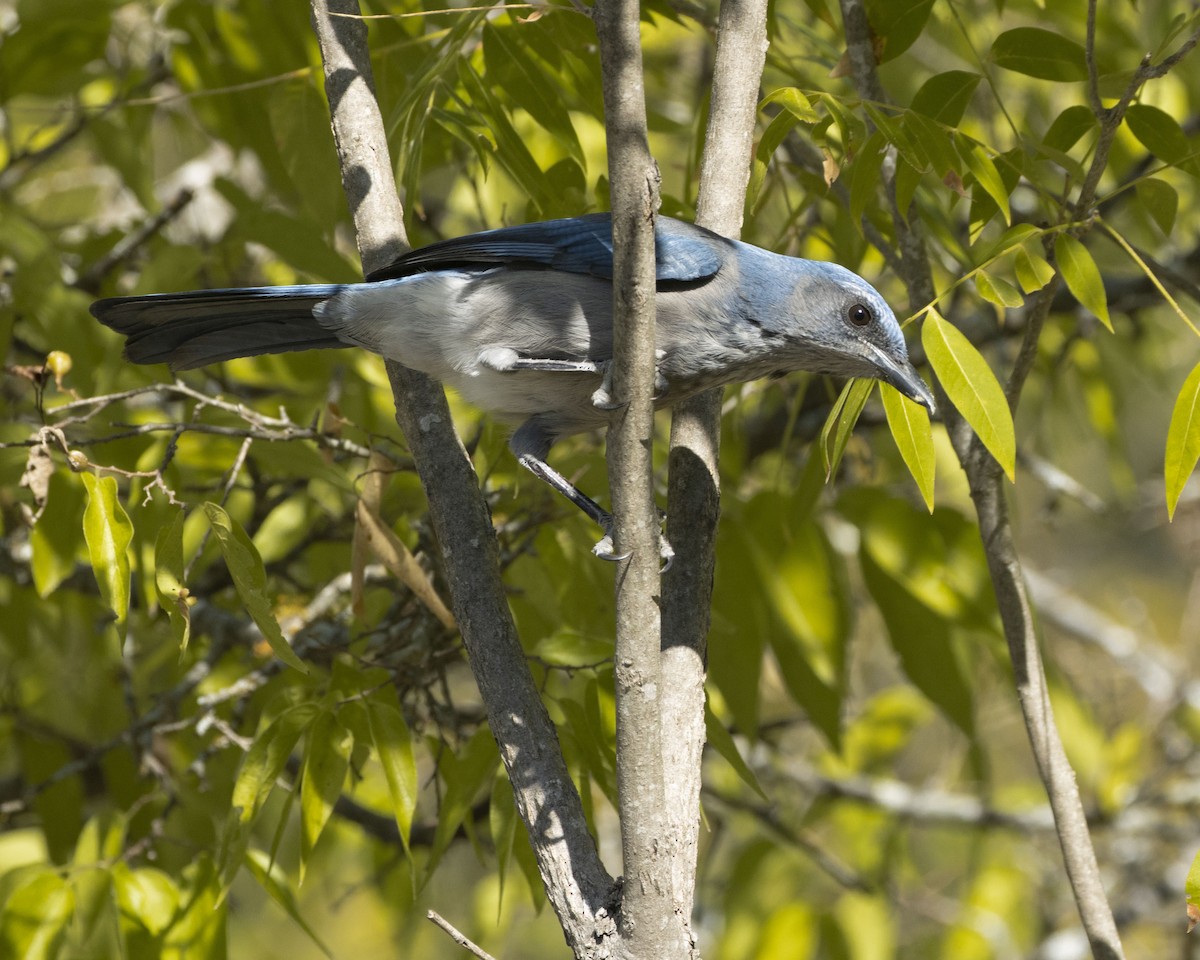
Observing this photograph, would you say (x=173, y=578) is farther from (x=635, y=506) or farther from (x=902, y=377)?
(x=902, y=377)

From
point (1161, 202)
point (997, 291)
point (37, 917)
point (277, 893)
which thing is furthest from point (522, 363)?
point (37, 917)

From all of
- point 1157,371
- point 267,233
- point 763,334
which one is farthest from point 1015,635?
point 1157,371

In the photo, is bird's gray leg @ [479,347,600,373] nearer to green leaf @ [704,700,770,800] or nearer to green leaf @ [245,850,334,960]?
green leaf @ [704,700,770,800]

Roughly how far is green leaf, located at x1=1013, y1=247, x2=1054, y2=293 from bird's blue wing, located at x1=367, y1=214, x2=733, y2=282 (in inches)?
29.1

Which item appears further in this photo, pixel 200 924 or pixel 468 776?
pixel 200 924

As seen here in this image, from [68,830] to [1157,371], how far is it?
4349 millimetres

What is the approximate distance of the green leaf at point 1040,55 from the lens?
2711 millimetres

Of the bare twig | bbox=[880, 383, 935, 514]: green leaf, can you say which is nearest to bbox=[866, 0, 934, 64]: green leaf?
bbox=[880, 383, 935, 514]: green leaf

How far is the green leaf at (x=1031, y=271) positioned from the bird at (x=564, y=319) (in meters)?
0.54

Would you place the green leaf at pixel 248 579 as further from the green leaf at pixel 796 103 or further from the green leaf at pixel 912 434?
the green leaf at pixel 796 103

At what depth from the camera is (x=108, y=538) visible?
222 cm

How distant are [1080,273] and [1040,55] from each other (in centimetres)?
78

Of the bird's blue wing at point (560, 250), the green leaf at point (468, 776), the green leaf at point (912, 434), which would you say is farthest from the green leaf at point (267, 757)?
the green leaf at point (912, 434)

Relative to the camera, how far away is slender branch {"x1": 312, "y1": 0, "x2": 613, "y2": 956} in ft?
7.09
